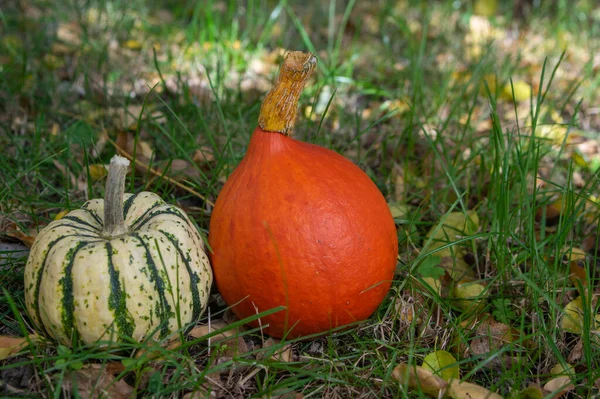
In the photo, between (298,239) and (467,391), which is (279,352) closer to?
(298,239)

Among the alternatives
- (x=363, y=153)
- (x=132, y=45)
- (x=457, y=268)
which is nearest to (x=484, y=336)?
(x=457, y=268)

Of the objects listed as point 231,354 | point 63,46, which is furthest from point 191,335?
point 63,46

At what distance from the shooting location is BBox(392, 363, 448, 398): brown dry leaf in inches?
76.5

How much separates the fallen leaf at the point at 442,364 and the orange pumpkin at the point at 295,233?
28 centimetres

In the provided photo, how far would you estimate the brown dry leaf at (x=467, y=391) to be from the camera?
1.93m

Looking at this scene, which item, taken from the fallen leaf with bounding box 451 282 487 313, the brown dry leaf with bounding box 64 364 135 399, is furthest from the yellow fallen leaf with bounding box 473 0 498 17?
the brown dry leaf with bounding box 64 364 135 399

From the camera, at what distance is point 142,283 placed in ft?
6.42

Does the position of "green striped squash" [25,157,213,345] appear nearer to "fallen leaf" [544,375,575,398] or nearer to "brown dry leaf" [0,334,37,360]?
"brown dry leaf" [0,334,37,360]

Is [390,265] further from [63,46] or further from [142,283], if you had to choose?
[63,46]

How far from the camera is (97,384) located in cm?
190

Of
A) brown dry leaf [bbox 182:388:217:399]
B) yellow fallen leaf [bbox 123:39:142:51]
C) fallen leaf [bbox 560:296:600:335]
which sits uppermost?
yellow fallen leaf [bbox 123:39:142:51]

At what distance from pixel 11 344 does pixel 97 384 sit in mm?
367

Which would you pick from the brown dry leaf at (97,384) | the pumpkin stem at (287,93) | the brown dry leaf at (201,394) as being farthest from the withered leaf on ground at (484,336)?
the brown dry leaf at (97,384)

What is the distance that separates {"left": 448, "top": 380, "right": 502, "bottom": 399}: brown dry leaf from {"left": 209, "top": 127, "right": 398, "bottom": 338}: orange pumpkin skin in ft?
1.35
